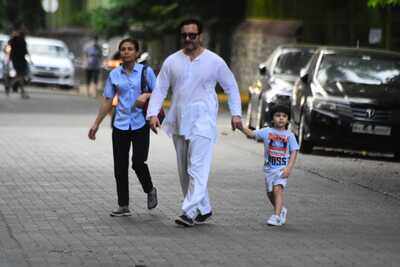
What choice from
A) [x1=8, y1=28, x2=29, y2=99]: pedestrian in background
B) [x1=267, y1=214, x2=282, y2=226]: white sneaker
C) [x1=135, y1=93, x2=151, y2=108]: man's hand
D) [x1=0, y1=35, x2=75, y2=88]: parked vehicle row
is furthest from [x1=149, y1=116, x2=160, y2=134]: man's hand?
[x1=0, y1=35, x2=75, y2=88]: parked vehicle row

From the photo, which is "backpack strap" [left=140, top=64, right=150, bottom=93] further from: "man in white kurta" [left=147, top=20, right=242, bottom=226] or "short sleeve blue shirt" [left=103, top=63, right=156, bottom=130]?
"man in white kurta" [left=147, top=20, right=242, bottom=226]

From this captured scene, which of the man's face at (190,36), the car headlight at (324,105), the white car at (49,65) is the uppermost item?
the man's face at (190,36)

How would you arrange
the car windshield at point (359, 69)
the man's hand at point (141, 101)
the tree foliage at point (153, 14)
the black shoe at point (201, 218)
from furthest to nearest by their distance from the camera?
the tree foliage at point (153, 14), the car windshield at point (359, 69), the man's hand at point (141, 101), the black shoe at point (201, 218)

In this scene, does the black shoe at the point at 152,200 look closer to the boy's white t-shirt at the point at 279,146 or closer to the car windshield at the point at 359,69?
the boy's white t-shirt at the point at 279,146

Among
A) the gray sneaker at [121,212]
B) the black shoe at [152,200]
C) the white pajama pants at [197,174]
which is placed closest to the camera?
the white pajama pants at [197,174]

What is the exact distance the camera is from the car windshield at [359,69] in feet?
69.3

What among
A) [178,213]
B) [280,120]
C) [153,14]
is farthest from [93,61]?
[280,120]

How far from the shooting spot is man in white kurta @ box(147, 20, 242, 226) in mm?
11523

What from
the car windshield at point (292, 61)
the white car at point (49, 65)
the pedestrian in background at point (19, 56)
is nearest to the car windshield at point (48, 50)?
the white car at point (49, 65)

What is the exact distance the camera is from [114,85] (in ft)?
40.2

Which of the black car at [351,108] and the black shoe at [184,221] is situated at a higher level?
the black shoe at [184,221]

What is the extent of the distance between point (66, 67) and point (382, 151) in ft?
82.9

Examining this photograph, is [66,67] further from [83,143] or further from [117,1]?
[83,143]

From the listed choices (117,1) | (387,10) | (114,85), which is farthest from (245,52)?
(114,85)
